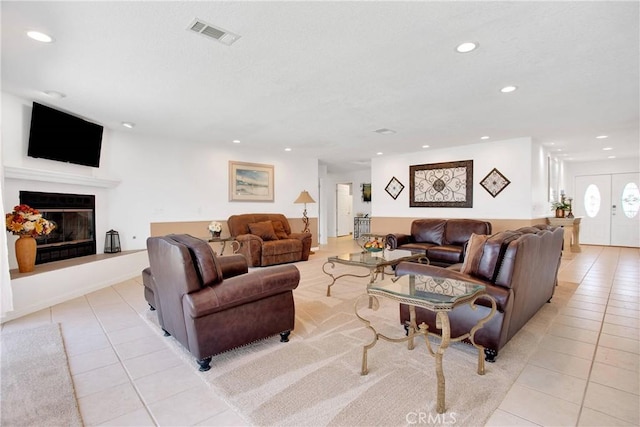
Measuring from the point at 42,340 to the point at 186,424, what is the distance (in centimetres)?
194

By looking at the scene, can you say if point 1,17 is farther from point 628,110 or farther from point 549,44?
point 628,110

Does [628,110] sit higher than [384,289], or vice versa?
[628,110]

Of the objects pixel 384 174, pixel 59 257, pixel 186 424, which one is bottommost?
pixel 186 424

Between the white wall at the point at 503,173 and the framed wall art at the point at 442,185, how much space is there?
9 centimetres

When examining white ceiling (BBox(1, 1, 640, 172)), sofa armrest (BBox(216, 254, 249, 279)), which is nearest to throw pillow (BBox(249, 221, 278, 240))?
white ceiling (BBox(1, 1, 640, 172))

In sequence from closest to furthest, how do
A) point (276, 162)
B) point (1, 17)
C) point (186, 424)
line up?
1. point (186, 424)
2. point (1, 17)
3. point (276, 162)

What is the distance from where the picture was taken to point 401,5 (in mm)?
1927

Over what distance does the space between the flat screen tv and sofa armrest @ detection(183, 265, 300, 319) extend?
3.33 m

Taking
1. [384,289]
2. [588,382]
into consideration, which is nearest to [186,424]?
[384,289]

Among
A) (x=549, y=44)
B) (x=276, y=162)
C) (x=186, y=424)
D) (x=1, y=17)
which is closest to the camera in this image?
(x=186, y=424)

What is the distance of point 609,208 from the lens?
27.7 feet

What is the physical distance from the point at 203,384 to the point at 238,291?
616 mm

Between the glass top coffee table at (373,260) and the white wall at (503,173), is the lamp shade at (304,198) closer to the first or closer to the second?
the white wall at (503,173)

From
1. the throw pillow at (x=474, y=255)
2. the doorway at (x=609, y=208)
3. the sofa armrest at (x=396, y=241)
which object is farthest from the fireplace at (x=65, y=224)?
the doorway at (x=609, y=208)
